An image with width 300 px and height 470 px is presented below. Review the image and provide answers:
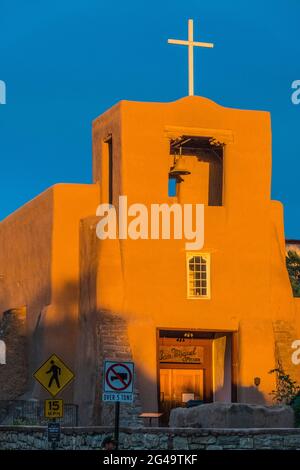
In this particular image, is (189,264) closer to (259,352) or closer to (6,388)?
(259,352)

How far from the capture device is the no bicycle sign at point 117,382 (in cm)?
2608

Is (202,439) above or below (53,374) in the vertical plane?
below

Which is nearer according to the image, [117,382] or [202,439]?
[117,382]

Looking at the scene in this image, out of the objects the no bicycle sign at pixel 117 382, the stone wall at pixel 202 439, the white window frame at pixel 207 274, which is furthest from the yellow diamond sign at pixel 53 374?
the white window frame at pixel 207 274

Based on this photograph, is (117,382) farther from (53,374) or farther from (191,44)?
(191,44)

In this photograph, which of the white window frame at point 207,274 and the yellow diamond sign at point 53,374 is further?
the white window frame at point 207,274

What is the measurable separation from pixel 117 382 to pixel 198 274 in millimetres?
15865

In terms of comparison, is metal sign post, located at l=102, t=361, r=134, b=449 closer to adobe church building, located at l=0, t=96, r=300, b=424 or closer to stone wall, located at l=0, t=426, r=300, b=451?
stone wall, located at l=0, t=426, r=300, b=451

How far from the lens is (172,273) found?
136ft

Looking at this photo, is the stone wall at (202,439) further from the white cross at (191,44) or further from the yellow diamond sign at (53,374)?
the white cross at (191,44)

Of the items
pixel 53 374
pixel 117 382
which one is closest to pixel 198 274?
pixel 53 374

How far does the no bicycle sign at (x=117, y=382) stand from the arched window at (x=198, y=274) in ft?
50.8
